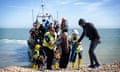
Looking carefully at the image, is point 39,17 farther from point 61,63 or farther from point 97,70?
point 97,70

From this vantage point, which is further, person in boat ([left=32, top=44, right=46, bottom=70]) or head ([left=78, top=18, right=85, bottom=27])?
person in boat ([left=32, top=44, right=46, bottom=70])

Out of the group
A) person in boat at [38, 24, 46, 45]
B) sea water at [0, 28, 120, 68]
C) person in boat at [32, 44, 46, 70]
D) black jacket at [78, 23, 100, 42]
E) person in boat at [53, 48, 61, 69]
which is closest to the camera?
black jacket at [78, 23, 100, 42]

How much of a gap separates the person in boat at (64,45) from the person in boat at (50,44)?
0.29 m

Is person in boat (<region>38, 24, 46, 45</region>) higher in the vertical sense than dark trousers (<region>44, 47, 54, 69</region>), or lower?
higher

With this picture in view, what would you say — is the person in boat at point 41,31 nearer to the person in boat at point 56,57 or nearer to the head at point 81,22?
the person in boat at point 56,57

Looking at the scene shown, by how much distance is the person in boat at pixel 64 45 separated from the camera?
38.4 feet

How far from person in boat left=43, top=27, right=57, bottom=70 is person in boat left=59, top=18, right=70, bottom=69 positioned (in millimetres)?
289

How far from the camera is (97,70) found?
1083 cm

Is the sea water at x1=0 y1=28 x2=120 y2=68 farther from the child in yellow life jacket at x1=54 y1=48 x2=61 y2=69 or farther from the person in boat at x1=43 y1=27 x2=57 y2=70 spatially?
the person in boat at x1=43 y1=27 x2=57 y2=70

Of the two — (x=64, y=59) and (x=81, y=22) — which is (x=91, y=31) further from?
(x=64, y=59)

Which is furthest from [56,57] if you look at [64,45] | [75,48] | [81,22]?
[81,22]

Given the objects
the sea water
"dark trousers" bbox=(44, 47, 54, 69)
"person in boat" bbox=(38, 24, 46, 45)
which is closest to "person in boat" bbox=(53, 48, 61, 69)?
"dark trousers" bbox=(44, 47, 54, 69)

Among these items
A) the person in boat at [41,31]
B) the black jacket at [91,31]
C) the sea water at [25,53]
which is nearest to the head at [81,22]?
the black jacket at [91,31]

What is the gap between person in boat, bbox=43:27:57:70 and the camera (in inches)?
459
